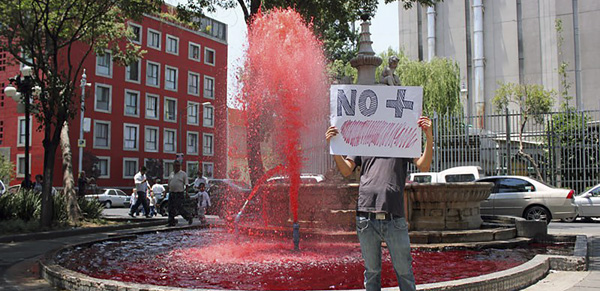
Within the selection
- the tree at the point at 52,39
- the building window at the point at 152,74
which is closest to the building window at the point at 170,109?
the building window at the point at 152,74

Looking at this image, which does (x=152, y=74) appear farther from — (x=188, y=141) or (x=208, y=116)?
(x=208, y=116)

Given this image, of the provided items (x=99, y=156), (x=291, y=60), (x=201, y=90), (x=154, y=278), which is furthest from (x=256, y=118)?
(x=201, y=90)

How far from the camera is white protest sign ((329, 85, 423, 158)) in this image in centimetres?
388

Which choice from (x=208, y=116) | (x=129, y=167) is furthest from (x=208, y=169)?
(x=129, y=167)

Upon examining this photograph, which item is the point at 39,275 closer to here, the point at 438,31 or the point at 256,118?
the point at 256,118

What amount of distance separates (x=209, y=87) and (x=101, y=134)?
13663 mm

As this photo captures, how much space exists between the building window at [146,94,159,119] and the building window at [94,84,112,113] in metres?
3.97

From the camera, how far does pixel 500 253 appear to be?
788 cm

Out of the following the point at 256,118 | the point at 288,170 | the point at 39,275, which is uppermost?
the point at 256,118

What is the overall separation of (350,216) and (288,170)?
140 centimetres

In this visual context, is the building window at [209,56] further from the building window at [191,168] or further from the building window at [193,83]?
the building window at [191,168]

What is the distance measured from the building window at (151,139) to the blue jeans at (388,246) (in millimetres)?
43676

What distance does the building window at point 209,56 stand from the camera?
51594 millimetres

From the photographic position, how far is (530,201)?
47.3 feet
